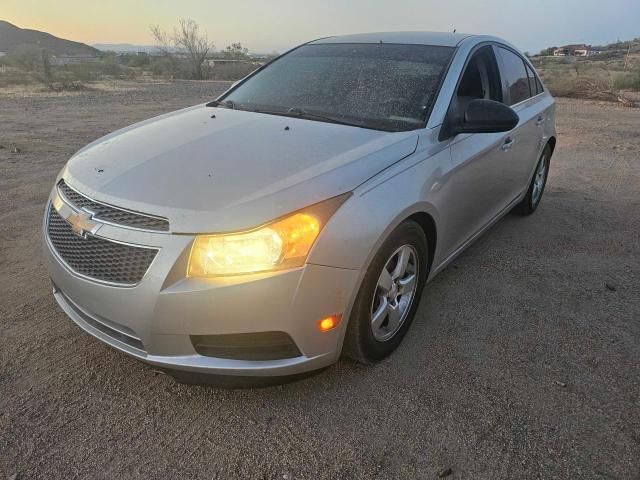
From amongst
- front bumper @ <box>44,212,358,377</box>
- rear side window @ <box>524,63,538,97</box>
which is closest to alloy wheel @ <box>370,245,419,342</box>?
front bumper @ <box>44,212,358,377</box>

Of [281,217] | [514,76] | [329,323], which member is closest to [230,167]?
[281,217]

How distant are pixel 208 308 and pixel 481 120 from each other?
6.13 ft

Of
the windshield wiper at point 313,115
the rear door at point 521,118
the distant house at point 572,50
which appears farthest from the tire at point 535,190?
the distant house at point 572,50

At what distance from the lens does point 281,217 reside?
2.07 metres

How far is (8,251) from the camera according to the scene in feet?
13.2

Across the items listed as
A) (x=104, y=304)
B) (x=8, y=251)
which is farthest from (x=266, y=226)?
(x=8, y=251)

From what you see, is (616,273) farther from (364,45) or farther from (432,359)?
(364,45)

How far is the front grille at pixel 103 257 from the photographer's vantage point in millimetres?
2090

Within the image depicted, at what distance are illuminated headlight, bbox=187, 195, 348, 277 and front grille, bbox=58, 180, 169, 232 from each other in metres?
0.19

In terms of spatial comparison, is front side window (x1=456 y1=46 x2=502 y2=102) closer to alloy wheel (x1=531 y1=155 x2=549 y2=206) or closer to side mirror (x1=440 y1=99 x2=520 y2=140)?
side mirror (x1=440 y1=99 x2=520 y2=140)

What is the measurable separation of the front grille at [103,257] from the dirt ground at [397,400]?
0.63m

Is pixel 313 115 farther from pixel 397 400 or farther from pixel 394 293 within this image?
pixel 397 400

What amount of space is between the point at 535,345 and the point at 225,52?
53507 mm

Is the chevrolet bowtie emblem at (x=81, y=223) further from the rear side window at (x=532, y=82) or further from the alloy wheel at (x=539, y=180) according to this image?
the alloy wheel at (x=539, y=180)
